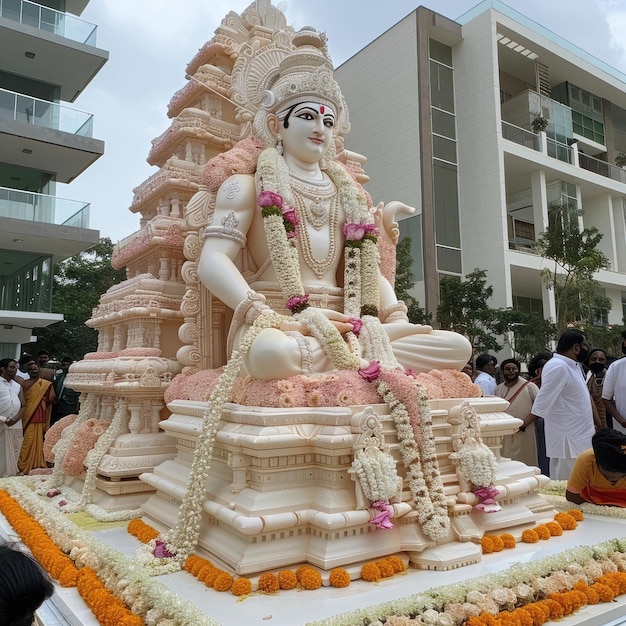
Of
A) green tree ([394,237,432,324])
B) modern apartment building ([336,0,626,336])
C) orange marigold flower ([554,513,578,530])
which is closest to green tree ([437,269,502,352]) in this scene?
green tree ([394,237,432,324])

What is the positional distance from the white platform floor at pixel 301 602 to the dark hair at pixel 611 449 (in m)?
1.43

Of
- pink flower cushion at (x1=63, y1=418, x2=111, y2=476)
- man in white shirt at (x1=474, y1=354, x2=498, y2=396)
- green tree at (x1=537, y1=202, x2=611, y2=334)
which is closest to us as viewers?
pink flower cushion at (x1=63, y1=418, x2=111, y2=476)

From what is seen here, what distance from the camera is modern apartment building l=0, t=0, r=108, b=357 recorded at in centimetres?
1611

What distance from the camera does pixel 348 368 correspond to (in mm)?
3945

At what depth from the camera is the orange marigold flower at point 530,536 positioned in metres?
3.81

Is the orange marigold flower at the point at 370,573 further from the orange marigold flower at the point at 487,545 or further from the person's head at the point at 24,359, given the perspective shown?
the person's head at the point at 24,359

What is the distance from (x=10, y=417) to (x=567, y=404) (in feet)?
22.3

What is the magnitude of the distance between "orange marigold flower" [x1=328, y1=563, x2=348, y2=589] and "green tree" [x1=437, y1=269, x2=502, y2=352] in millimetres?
13620

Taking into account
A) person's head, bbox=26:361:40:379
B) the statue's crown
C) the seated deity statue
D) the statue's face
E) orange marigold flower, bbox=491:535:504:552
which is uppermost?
the statue's crown

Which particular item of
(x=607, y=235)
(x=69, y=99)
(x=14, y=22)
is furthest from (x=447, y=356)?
(x=607, y=235)

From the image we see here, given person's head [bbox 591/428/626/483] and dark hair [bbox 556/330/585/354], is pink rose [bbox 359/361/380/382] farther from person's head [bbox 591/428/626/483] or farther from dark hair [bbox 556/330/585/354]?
dark hair [bbox 556/330/585/354]

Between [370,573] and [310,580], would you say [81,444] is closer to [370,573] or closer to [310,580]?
[310,580]

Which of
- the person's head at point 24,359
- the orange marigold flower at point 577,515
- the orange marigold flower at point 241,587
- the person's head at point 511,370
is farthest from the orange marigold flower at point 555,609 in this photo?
the person's head at point 24,359

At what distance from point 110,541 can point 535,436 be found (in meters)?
4.95
